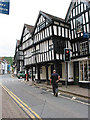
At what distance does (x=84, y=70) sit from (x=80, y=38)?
4.00 metres

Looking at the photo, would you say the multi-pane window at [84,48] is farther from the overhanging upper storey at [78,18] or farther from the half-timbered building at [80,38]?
the overhanging upper storey at [78,18]

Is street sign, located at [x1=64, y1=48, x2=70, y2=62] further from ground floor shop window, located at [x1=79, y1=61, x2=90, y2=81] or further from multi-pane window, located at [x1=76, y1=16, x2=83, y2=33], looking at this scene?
multi-pane window, located at [x1=76, y1=16, x2=83, y2=33]

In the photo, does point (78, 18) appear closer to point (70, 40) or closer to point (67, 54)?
point (70, 40)

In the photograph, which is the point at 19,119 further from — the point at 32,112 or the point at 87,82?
the point at 87,82

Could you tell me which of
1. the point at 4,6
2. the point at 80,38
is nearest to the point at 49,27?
the point at 80,38

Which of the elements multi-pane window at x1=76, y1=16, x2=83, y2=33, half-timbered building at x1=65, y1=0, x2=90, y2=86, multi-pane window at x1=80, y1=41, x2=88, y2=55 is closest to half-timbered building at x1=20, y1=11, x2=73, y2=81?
half-timbered building at x1=65, y1=0, x2=90, y2=86

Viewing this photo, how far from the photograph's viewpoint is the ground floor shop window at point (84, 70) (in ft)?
40.2

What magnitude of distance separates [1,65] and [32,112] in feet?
226

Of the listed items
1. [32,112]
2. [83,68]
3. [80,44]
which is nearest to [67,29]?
[80,44]

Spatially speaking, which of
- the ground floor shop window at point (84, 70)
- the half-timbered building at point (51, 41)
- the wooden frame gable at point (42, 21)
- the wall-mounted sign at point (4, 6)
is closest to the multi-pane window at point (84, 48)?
the ground floor shop window at point (84, 70)

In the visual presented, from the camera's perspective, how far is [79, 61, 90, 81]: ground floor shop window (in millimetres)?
12266

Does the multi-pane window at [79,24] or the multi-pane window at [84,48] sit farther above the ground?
the multi-pane window at [79,24]

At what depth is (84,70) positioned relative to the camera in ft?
42.1

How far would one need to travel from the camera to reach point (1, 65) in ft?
228
